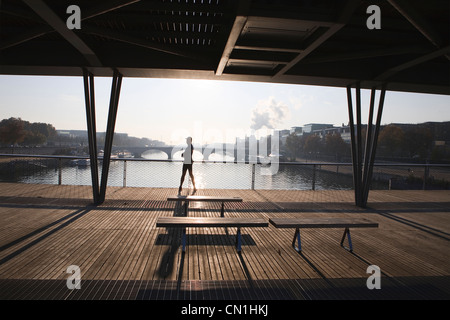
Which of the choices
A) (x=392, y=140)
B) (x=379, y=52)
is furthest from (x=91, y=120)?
(x=392, y=140)

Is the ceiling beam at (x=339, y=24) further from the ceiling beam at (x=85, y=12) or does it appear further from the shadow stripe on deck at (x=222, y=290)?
the shadow stripe on deck at (x=222, y=290)

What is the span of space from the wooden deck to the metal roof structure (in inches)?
144

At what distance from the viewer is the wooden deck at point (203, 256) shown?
292 cm

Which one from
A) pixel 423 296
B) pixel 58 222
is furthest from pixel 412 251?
pixel 58 222

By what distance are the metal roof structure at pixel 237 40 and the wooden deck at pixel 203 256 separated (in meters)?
3.65

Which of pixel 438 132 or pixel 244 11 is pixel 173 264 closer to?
pixel 244 11

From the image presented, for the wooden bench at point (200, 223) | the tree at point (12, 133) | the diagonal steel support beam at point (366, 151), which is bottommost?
the wooden bench at point (200, 223)

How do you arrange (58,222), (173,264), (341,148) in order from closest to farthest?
(173,264) → (58,222) → (341,148)

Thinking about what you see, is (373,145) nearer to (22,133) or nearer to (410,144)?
(410,144)

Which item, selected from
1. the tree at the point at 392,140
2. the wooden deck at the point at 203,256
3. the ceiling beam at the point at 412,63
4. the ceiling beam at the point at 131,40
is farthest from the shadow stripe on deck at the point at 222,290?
the tree at the point at 392,140

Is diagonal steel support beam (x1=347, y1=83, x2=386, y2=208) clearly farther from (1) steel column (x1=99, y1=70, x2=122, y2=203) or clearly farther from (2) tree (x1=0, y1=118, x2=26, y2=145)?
(2) tree (x1=0, y1=118, x2=26, y2=145)

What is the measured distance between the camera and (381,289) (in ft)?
10.1

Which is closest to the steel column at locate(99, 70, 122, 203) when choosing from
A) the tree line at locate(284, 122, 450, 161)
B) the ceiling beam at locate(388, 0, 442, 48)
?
the ceiling beam at locate(388, 0, 442, 48)
